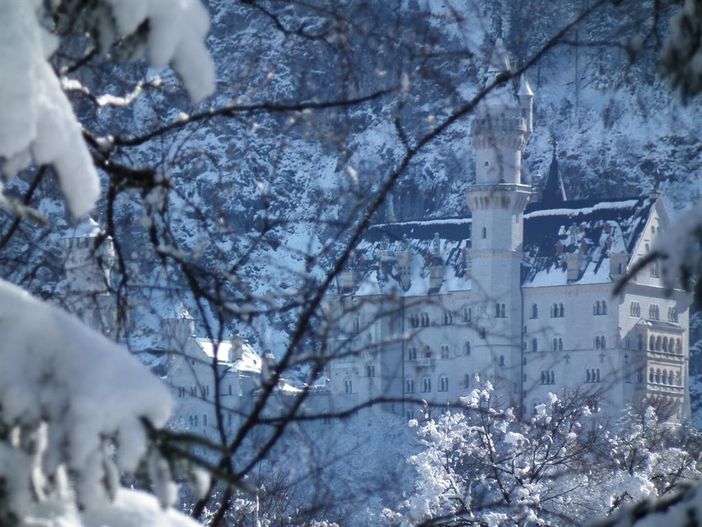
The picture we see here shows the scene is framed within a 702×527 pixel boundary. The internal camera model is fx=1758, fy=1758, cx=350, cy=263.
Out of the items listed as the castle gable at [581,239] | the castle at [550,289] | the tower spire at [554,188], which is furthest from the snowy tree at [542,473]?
the tower spire at [554,188]

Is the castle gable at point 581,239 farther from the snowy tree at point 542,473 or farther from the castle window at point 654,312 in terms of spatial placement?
the snowy tree at point 542,473

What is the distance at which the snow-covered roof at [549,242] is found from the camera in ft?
295

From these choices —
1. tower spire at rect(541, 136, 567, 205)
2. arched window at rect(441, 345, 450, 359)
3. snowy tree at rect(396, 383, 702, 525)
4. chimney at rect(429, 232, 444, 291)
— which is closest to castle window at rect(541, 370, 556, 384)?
arched window at rect(441, 345, 450, 359)

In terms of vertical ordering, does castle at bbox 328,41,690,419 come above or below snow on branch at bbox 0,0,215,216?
above

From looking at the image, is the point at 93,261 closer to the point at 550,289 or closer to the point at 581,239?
the point at 550,289

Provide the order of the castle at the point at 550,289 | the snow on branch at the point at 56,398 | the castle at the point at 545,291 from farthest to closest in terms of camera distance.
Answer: the castle at the point at 550,289, the castle at the point at 545,291, the snow on branch at the point at 56,398

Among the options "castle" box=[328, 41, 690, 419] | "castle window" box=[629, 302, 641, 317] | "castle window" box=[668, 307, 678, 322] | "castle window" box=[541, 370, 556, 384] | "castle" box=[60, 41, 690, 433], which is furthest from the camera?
"castle window" box=[668, 307, 678, 322]

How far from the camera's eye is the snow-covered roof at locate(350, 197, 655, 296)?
8981cm

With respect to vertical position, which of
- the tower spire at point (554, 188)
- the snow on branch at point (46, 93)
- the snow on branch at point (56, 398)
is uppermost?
the tower spire at point (554, 188)

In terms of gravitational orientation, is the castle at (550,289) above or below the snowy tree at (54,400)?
above

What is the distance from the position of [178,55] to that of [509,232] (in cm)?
8608

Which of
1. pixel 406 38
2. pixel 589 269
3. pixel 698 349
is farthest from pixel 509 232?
pixel 406 38

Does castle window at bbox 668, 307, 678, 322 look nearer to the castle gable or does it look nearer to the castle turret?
the castle gable

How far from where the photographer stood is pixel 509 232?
8881 cm
